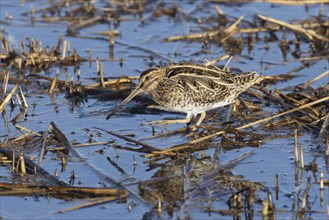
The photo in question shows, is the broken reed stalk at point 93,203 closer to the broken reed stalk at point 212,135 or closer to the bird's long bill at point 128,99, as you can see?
the broken reed stalk at point 212,135

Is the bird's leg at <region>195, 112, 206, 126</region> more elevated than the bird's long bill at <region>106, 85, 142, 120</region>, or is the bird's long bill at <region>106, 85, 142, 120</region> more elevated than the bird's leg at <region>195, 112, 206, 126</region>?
the bird's long bill at <region>106, 85, 142, 120</region>

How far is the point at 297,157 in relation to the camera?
645 centimetres

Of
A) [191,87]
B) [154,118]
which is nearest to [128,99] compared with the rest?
[154,118]

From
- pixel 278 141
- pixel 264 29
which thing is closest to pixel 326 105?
pixel 278 141

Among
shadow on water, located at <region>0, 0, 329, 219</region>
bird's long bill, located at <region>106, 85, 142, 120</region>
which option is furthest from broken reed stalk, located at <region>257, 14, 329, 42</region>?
bird's long bill, located at <region>106, 85, 142, 120</region>

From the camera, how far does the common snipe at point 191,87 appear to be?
292 inches

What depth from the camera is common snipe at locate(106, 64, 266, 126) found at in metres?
7.41

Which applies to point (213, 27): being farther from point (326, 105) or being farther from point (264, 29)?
point (326, 105)

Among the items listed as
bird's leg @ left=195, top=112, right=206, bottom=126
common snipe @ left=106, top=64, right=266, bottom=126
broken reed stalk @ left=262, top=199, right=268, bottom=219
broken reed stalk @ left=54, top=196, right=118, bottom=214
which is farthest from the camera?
bird's leg @ left=195, top=112, right=206, bottom=126

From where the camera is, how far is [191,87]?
7.40 meters

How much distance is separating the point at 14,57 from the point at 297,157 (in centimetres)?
434

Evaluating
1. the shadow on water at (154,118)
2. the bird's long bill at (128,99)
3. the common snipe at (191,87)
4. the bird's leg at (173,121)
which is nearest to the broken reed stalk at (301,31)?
the shadow on water at (154,118)

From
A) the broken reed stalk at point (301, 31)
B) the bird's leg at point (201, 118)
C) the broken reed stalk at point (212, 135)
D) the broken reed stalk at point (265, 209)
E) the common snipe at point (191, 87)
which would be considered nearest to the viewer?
the broken reed stalk at point (265, 209)

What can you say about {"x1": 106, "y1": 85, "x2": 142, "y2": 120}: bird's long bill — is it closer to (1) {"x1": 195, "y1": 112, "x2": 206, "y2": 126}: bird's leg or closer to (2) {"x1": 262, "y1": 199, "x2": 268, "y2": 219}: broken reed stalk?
(1) {"x1": 195, "y1": 112, "x2": 206, "y2": 126}: bird's leg
